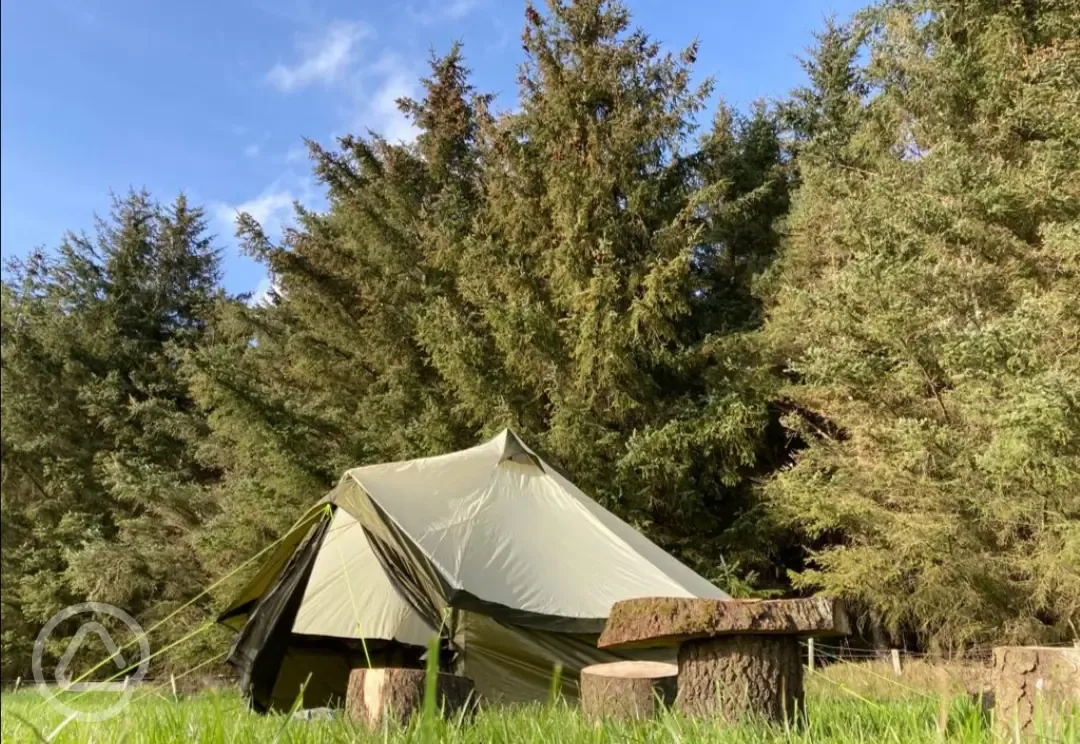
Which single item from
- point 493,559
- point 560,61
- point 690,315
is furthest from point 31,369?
point 493,559

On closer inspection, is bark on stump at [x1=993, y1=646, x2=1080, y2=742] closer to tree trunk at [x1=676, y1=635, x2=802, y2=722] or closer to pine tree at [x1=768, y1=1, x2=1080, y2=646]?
tree trunk at [x1=676, y1=635, x2=802, y2=722]

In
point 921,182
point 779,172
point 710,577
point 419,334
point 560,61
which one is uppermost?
point 560,61

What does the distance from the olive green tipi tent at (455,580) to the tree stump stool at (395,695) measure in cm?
162

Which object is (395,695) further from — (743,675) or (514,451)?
(514,451)

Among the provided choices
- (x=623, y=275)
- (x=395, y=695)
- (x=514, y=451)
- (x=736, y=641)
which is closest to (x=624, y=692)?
(x=736, y=641)

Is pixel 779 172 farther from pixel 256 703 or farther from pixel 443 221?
pixel 256 703

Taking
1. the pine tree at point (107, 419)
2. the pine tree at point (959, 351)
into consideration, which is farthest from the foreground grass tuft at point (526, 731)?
the pine tree at point (107, 419)

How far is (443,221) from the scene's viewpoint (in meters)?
10.6

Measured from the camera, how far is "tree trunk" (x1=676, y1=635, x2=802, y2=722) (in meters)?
2.29

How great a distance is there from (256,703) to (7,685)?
11.3 meters

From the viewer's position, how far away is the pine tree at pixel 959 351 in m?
6.23

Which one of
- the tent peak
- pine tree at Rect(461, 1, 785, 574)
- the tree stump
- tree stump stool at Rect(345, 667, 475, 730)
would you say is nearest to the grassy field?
tree stump stool at Rect(345, 667, 475, 730)

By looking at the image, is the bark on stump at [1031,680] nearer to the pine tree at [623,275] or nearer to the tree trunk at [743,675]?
the tree trunk at [743,675]

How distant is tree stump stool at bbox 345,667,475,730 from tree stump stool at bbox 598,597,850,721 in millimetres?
667
